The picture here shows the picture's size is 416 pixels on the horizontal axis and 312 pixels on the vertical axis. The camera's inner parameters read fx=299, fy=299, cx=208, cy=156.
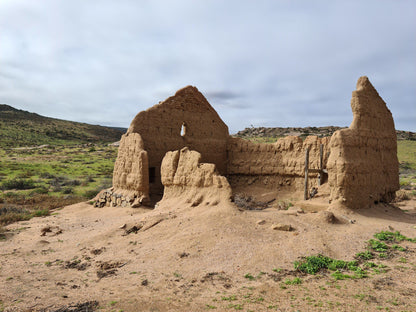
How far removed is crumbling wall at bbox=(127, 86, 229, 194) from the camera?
14438mm

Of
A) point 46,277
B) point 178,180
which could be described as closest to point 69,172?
point 178,180

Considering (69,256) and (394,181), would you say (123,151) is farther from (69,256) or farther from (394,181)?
(394,181)

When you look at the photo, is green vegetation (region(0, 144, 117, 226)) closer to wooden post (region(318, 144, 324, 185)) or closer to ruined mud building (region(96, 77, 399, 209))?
ruined mud building (region(96, 77, 399, 209))

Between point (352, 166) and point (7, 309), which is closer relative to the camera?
point (7, 309)

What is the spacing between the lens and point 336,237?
7.76m

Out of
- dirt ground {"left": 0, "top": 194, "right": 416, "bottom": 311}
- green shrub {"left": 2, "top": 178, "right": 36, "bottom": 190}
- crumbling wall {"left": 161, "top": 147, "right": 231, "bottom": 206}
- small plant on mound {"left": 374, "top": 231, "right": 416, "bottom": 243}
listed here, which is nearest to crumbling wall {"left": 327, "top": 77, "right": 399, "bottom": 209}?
dirt ground {"left": 0, "top": 194, "right": 416, "bottom": 311}

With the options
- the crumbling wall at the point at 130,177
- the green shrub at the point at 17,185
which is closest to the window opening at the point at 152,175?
the crumbling wall at the point at 130,177

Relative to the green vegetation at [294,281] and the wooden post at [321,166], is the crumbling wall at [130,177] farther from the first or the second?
the green vegetation at [294,281]

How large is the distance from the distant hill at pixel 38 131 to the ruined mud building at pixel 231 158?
4518cm

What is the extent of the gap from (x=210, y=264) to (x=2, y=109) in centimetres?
8564

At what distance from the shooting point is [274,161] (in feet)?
50.6

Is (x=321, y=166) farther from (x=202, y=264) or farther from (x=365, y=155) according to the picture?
(x=202, y=264)

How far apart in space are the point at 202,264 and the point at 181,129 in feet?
32.8

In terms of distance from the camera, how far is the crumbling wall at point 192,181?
9945 millimetres
